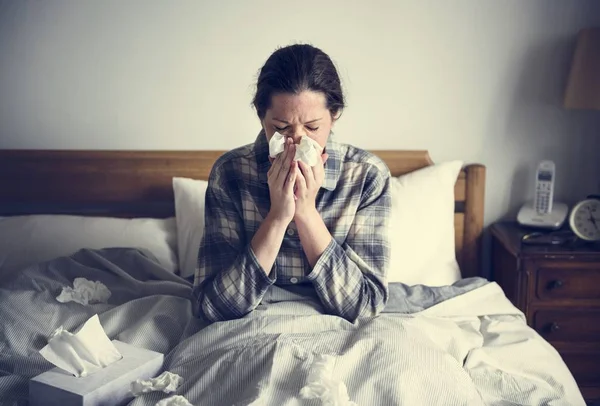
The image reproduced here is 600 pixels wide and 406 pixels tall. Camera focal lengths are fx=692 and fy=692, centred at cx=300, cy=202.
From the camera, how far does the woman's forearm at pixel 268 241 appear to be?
159cm

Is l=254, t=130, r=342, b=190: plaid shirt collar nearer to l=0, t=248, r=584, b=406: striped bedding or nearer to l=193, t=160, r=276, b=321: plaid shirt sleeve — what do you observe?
l=193, t=160, r=276, b=321: plaid shirt sleeve

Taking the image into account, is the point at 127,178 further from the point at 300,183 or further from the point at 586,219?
the point at 586,219

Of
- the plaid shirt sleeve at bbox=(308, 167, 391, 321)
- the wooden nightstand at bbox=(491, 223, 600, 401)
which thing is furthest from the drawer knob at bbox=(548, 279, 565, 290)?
the plaid shirt sleeve at bbox=(308, 167, 391, 321)

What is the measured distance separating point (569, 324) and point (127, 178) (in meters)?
1.51

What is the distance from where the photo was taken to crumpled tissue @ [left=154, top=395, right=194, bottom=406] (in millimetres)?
1201

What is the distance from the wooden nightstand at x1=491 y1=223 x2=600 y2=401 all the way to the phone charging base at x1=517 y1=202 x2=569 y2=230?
6.2 inches

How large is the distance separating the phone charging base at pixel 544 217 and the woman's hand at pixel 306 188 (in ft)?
3.29

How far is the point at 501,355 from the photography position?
1.64 metres

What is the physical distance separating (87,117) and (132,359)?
1252 millimetres

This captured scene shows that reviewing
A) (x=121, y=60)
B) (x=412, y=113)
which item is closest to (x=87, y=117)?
(x=121, y=60)

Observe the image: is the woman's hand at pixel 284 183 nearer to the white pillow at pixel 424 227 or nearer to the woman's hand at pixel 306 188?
the woman's hand at pixel 306 188

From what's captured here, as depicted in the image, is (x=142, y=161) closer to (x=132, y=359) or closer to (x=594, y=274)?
(x=132, y=359)

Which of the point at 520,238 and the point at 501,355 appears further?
the point at 520,238

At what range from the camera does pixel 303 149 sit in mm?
1551
